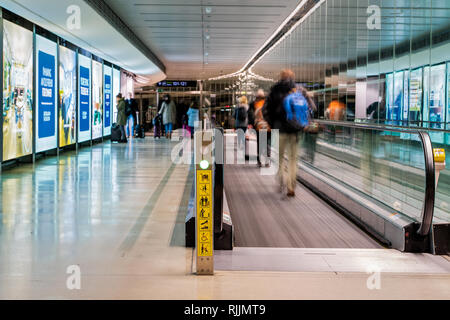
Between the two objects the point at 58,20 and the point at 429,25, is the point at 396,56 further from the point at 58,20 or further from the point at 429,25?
the point at 58,20

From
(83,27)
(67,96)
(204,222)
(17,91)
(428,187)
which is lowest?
(204,222)

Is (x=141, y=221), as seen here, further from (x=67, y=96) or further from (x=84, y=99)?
(x=84, y=99)

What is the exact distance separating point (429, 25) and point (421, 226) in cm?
368

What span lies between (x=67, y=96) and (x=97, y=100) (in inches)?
196

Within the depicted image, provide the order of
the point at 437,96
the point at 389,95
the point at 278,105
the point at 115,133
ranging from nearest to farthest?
the point at 437,96
the point at 278,105
the point at 389,95
the point at 115,133

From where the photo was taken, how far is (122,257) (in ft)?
18.0

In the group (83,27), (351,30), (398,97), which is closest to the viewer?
(398,97)

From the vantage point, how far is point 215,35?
2080 centimetres

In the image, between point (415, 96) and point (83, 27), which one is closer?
point (415, 96)

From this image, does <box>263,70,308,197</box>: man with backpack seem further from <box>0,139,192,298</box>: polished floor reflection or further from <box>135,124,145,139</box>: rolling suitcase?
<box>135,124,145,139</box>: rolling suitcase

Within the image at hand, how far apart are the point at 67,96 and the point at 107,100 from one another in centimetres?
751

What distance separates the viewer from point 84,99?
817 inches

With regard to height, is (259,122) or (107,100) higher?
(107,100)

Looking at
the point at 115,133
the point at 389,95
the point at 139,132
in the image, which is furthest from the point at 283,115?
the point at 139,132
